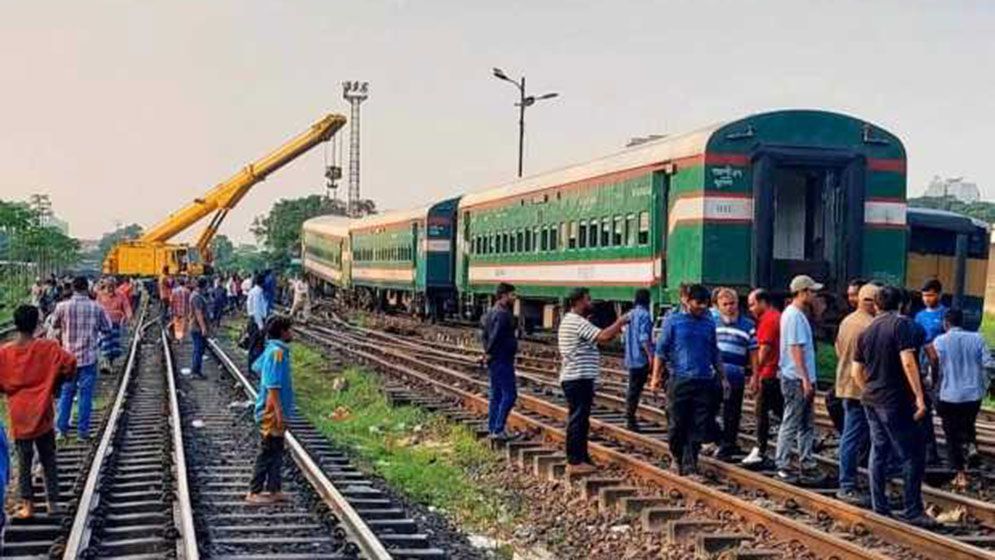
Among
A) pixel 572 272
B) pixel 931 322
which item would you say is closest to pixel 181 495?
pixel 931 322

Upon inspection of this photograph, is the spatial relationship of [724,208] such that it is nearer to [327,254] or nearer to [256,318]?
[256,318]

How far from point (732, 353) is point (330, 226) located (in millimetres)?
48203

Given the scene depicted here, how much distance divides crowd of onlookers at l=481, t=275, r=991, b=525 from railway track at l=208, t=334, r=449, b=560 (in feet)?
6.28

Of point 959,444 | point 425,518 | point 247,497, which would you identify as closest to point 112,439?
point 247,497

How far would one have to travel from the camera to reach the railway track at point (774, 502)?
26.4 feet

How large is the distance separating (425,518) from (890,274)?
10.4 meters

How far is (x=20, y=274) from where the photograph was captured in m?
57.2

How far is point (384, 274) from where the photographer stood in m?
43.8

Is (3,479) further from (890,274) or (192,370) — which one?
(192,370)

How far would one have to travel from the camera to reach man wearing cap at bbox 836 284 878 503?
384 inches

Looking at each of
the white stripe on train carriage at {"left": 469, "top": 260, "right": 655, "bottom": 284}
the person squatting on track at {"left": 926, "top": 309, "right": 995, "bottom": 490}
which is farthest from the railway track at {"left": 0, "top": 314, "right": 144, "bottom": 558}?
the white stripe on train carriage at {"left": 469, "top": 260, "right": 655, "bottom": 284}

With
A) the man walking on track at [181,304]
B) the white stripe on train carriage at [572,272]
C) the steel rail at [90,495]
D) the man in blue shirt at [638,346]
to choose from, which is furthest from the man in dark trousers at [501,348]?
the man walking on track at [181,304]

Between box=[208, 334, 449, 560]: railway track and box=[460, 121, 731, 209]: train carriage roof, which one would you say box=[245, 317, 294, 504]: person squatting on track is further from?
box=[460, 121, 731, 209]: train carriage roof

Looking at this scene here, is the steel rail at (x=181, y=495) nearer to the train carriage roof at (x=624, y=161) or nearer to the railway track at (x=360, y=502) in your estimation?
the railway track at (x=360, y=502)
